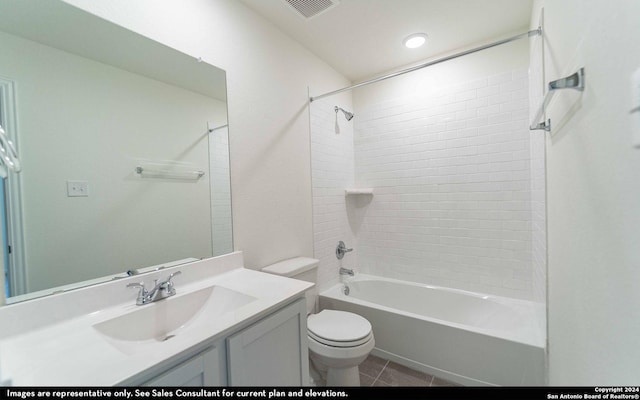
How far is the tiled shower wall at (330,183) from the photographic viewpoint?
226 cm

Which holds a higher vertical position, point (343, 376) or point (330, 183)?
point (330, 183)

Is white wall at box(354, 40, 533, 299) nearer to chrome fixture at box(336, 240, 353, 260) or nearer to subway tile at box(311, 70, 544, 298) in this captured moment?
subway tile at box(311, 70, 544, 298)

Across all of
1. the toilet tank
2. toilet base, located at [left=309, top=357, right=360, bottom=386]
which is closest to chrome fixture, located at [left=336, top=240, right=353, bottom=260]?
the toilet tank

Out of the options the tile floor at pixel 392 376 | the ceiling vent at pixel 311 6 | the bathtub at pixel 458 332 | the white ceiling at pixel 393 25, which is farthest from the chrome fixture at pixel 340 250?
the ceiling vent at pixel 311 6

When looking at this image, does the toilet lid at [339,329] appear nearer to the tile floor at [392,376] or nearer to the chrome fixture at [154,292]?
the tile floor at [392,376]

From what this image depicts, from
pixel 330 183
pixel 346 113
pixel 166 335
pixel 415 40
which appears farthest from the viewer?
pixel 346 113

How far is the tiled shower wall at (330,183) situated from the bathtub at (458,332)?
0.30 m

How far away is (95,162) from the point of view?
102cm

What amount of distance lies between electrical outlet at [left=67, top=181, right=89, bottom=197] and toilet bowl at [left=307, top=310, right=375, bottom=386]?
1.44 m

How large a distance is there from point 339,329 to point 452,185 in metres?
1.64

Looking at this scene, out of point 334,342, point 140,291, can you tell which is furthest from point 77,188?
point 334,342

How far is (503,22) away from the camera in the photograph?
189 centimetres

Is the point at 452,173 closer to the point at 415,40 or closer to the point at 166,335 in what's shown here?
the point at 415,40

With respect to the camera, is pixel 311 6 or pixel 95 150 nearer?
pixel 95 150
